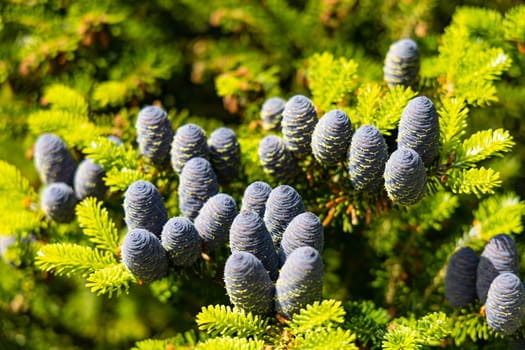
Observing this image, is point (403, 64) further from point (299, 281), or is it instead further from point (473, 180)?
point (299, 281)

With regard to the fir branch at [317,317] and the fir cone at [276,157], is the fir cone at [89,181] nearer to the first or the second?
the fir cone at [276,157]

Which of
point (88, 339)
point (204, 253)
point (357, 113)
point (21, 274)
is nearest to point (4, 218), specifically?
point (21, 274)

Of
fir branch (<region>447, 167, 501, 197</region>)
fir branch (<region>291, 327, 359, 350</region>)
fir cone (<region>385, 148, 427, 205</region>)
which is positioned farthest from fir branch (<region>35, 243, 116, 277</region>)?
fir branch (<region>447, 167, 501, 197</region>)

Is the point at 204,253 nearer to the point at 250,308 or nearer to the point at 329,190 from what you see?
the point at 250,308

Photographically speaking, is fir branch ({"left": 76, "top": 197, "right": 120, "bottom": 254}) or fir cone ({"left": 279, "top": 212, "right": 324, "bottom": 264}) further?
fir branch ({"left": 76, "top": 197, "right": 120, "bottom": 254})

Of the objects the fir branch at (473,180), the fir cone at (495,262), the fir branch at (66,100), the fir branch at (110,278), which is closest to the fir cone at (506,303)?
the fir cone at (495,262)

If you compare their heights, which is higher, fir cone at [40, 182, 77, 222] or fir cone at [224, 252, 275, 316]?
fir cone at [224, 252, 275, 316]

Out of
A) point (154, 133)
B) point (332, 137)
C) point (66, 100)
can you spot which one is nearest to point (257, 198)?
point (332, 137)

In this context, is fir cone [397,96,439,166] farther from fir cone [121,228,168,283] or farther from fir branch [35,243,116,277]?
fir branch [35,243,116,277]
